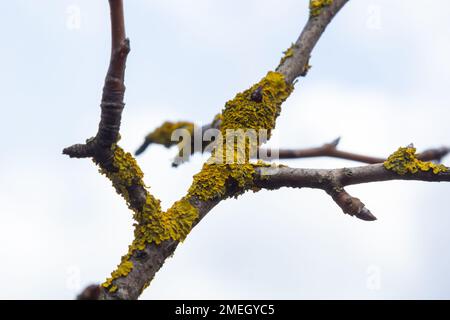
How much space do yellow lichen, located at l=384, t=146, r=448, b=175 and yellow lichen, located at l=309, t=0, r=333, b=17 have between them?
5.06 feet

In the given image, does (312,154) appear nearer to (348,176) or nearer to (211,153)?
(348,176)

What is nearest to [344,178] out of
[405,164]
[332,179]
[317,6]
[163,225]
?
[332,179]

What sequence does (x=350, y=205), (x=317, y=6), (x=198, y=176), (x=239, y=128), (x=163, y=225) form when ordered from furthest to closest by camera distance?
(x=317, y=6) < (x=239, y=128) < (x=198, y=176) < (x=350, y=205) < (x=163, y=225)

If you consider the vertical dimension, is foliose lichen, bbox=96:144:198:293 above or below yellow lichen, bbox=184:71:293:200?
below

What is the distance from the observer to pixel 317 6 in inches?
195

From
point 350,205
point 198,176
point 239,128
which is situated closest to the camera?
point 350,205

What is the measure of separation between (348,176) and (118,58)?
148 centimetres

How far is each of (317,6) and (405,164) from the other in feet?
5.40

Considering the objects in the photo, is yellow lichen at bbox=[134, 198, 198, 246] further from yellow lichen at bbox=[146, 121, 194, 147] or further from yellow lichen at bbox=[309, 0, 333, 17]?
yellow lichen at bbox=[309, 0, 333, 17]

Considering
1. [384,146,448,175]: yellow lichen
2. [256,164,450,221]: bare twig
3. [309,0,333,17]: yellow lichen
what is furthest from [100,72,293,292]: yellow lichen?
[384,146,448,175]: yellow lichen

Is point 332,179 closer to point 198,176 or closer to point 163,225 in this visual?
point 198,176

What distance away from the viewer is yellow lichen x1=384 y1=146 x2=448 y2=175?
374cm

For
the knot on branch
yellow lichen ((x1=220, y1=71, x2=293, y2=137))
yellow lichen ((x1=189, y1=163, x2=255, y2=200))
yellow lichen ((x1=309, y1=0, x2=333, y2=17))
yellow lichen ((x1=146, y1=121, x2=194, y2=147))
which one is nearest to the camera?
the knot on branch
